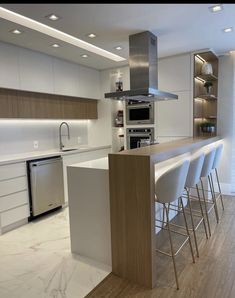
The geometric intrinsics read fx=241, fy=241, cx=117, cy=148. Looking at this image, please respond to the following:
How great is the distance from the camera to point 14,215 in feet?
10.4

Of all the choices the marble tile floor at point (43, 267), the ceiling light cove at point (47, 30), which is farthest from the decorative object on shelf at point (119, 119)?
the marble tile floor at point (43, 267)

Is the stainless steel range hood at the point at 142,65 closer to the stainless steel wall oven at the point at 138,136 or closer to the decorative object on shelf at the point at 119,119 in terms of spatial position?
the stainless steel wall oven at the point at 138,136

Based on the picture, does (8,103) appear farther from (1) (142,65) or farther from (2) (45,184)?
(1) (142,65)

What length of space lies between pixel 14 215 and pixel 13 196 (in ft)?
0.84

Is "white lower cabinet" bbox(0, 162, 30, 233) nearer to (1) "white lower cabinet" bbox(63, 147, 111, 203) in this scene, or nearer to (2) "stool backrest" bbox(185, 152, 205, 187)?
(1) "white lower cabinet" bbox(63, 147, 111, 203)

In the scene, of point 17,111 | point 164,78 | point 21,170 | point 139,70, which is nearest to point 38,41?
point 17,111

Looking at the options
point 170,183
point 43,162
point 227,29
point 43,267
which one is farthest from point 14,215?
point 227,29

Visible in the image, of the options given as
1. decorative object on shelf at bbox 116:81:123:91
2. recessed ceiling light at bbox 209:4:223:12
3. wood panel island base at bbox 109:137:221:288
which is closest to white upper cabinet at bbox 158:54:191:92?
decorative object on shelf at bbox 116:81:123:91

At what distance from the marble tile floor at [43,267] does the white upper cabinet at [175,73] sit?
2820mm

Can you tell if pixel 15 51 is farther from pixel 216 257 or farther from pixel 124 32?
pixel 216 257

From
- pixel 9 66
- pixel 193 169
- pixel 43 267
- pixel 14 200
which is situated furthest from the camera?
pixel 9 66

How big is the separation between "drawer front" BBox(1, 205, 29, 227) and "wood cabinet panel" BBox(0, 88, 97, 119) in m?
1.30

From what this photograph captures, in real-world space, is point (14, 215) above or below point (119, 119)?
below

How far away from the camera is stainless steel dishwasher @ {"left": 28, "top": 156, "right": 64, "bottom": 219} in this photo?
337 centimetres
